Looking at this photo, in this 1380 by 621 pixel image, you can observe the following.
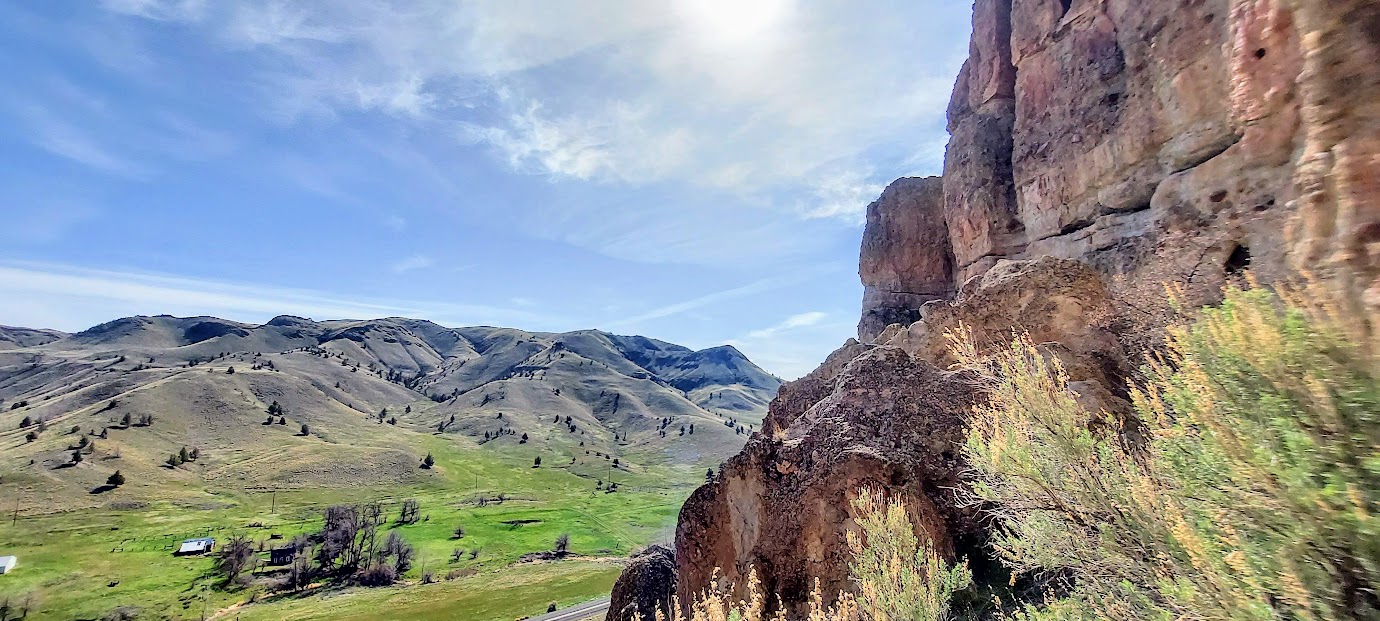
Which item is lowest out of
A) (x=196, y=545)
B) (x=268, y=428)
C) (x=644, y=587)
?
(x=196, y=545)

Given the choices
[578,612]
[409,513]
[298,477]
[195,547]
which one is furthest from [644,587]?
[298,477]

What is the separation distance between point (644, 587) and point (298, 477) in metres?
117

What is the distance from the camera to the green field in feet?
192

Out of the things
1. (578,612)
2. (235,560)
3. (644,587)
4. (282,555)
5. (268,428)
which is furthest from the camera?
(268,428)

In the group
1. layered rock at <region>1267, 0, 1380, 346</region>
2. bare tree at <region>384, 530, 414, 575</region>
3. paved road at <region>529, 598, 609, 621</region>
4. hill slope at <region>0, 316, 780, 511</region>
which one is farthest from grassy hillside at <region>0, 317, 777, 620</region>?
layered rock at <region>1267, 0, 1380, 346</region>

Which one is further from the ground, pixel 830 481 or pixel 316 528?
pixel 830 481

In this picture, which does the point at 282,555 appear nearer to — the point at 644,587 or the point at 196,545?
the point at 196,545

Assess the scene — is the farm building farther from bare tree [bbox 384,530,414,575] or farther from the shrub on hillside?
the shrub on hillside

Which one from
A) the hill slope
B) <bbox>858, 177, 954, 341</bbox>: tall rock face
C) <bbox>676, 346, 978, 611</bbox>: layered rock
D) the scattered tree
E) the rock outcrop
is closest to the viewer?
<bbox>676, 346, 978, 611</bbox>: layered rock

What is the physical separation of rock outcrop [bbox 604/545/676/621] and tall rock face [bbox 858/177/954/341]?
93.8 feet

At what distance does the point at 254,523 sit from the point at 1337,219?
4378 inches

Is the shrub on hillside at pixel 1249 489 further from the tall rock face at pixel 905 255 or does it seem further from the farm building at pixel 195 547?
the farm building at pixel 195 547

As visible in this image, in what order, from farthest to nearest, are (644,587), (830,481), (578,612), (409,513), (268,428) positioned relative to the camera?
(268,428) → (409,513) → (578,612) → (644,587) → (830,481)

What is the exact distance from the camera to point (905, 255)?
44.0 m
